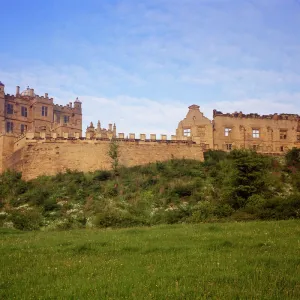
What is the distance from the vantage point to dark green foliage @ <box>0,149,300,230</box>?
23.2 meters

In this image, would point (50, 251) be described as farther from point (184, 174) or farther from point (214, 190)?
point (184, 174)

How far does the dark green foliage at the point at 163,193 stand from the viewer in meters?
23.2

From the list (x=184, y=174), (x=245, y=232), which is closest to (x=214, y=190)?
(x=184, y=174)

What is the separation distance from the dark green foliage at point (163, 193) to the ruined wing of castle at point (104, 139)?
64.5 inches

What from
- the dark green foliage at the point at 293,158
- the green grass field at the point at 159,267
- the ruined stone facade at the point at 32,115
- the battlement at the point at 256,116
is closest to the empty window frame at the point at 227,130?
the battlement at the point at 256,116

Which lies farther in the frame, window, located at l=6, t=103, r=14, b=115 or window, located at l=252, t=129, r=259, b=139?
window, located at l=6, t=103, r=14, b=115

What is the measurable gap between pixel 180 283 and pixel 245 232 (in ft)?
21.3

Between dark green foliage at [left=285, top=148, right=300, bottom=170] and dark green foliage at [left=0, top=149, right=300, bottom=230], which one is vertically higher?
dark green foliage at [left=285, top=148, right=300, bottom=170]

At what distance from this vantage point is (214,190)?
33.2m

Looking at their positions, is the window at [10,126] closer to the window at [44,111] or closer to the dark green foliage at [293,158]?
the window at [44,111]

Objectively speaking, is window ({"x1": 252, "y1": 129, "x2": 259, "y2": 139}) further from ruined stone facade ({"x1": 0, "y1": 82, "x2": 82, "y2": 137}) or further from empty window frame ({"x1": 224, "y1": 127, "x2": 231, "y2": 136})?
ruined stone facade ({"x1": 0, "y1": 82, "x2": 82, "y2": 137})

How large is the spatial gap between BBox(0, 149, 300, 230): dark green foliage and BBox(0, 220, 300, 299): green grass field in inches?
340

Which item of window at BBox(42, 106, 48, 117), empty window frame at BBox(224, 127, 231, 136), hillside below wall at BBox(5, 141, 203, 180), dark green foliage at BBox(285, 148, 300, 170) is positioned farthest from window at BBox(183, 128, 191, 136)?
window at BBox(42, 106, 48, 117)

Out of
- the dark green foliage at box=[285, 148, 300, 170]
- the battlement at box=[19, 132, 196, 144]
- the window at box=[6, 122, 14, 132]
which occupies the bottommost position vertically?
the dark green foliage at box=[285, 148, 300, 170]
